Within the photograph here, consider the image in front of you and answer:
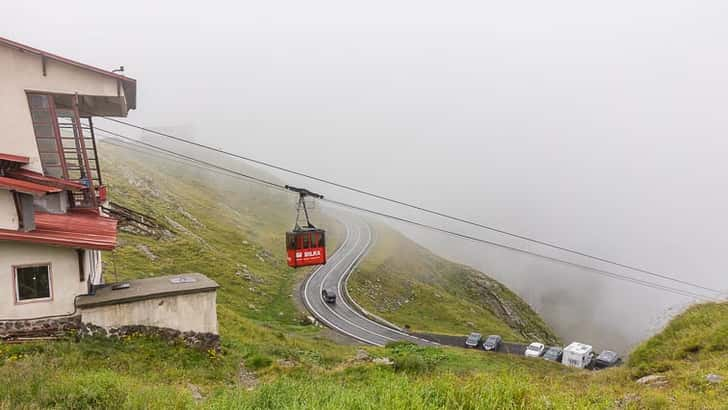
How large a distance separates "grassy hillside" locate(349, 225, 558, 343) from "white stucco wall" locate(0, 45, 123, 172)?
5070 cm

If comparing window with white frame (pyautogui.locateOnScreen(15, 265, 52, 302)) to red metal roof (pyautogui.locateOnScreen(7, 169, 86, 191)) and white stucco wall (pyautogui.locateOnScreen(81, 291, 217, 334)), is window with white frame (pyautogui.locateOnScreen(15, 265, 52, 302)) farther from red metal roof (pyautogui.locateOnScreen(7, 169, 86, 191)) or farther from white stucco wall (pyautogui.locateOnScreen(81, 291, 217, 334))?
red metal roof (pyautogui.locateOnScreen(7, 169, 86, 191))

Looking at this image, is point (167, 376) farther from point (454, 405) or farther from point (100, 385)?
point (454, 405)

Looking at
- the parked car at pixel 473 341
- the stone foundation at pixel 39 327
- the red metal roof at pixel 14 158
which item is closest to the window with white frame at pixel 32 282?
the stone foundation at pixel 39 327

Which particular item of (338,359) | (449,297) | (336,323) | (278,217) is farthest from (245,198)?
(338,359)

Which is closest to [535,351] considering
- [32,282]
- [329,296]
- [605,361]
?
[605,361]

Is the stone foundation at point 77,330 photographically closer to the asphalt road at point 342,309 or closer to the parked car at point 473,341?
the asphalt road at point 342,309

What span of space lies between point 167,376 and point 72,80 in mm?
14362

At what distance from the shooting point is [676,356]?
634 inches

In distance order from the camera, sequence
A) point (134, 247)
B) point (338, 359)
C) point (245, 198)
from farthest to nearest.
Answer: point (245, 198), point (134, 247), point (338, 359)

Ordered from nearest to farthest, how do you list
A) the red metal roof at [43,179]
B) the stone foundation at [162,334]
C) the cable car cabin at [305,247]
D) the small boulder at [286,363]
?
the stone foundation at [162,334], the red metal roof at [43,179], the small boulder at [286,363], the cable car cabin at [305,247]

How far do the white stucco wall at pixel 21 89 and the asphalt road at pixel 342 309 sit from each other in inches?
1483

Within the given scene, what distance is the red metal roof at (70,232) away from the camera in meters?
15.4

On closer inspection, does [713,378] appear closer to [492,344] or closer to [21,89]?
[21,89]

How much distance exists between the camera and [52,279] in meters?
16.1
